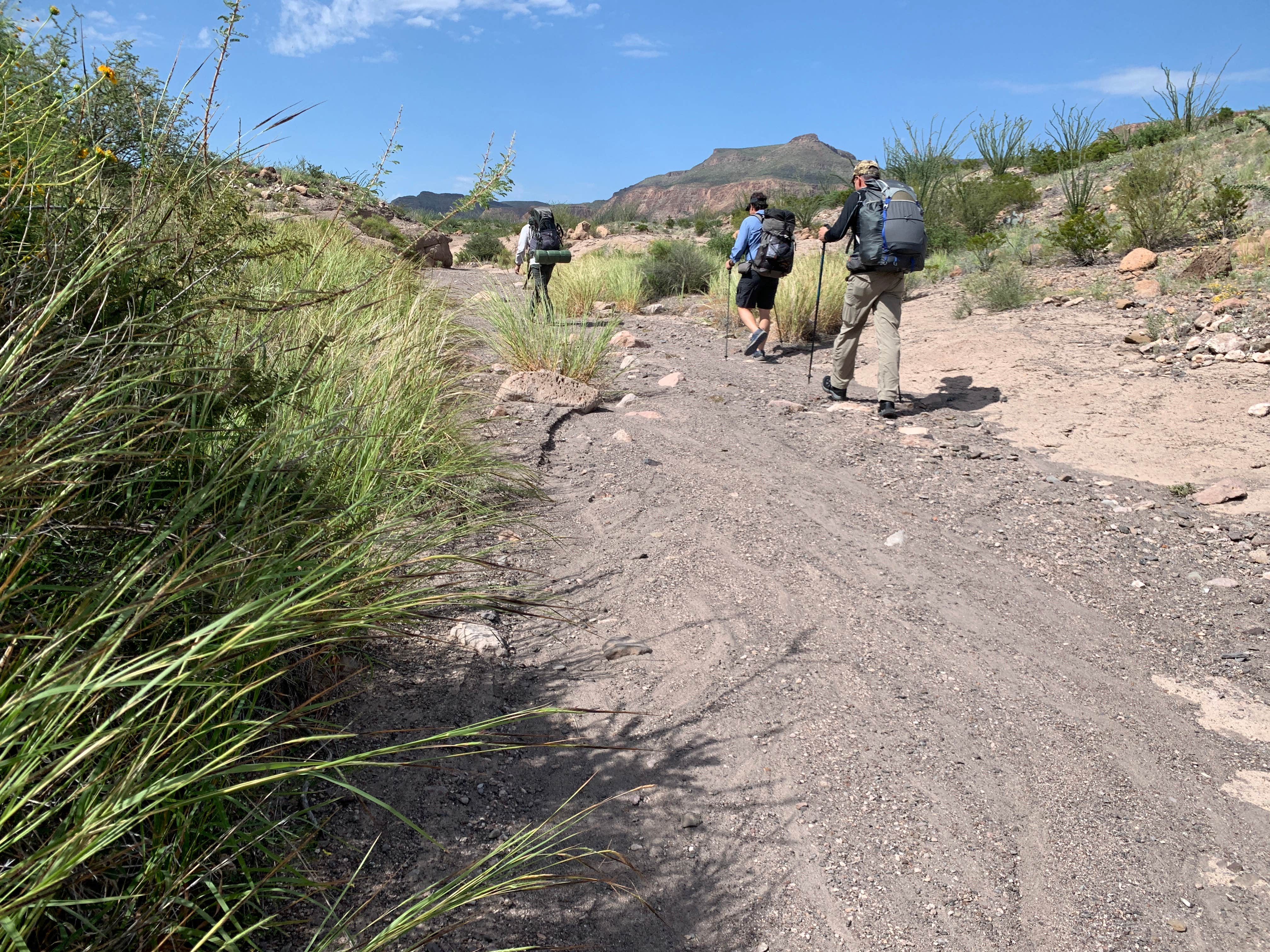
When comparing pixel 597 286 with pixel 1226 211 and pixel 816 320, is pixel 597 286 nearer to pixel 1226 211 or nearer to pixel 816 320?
pixel 816 320

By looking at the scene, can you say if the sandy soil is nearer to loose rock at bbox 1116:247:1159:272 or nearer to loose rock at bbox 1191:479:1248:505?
loose rock at bbox 1191:479:1248:505

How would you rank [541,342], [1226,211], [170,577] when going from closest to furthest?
[170,577], [541,342], [1226,211]

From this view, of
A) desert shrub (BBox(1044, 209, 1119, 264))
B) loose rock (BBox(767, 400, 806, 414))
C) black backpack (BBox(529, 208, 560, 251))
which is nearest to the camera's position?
loose rock (BBox(767, 400, 806, 414))

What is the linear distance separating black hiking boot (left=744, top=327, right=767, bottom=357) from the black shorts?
0.32m

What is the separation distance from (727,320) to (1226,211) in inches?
244

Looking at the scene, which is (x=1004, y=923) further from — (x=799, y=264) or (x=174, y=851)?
(x=799, y=264)

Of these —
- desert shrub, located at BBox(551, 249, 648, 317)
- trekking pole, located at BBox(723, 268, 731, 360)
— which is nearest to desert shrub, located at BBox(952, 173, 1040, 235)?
desert shrub, located at BBox(551, 249, 648, 317)

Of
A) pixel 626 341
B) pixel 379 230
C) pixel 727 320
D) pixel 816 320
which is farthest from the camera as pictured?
pixel 379 230

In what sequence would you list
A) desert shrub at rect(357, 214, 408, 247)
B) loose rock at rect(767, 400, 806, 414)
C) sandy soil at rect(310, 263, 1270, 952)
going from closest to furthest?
sandy soil at rect(310, 263, 1270, 952) < loose rock at rect(767, 400, 806, 414) < desert shrub at rect(357, 214, 408, 247)

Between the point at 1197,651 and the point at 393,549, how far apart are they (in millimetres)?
3036

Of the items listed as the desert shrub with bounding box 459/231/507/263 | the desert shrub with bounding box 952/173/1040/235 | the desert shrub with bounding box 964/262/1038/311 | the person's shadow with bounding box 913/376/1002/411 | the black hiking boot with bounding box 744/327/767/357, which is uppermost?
the desert shrub with bounding box 459/231/507/263

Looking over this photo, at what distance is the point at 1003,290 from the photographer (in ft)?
30.1

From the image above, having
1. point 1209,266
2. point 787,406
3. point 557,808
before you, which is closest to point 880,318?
point 787,406

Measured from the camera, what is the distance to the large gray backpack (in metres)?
5.98
